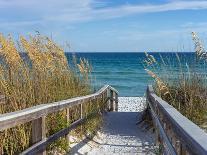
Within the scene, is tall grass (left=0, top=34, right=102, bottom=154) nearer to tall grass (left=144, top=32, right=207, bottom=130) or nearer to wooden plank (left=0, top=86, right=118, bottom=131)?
wooden plank (left=0, top=86, right=118, bottom=131)

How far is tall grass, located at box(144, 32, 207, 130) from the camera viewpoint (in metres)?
7.77

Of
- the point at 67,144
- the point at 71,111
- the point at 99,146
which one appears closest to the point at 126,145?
the point at 99,146

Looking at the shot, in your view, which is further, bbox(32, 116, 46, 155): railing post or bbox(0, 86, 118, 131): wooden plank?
bbox(32, 116, 46, 155): railing post

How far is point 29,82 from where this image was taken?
21.2 ft

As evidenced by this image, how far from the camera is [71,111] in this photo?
8.41 m

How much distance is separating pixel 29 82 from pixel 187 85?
317 cm

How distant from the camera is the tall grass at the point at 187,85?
7770mm

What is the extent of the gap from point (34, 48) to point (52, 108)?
6.40 ft

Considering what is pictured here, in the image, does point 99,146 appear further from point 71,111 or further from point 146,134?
point 146,134

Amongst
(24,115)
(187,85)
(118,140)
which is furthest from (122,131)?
(24,115)

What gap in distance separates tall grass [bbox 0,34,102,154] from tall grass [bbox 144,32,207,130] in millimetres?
1624

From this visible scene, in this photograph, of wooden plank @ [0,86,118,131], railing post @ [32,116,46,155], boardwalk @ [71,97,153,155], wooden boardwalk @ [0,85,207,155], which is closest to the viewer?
wooden boardwalk @ [0,85,207,155]

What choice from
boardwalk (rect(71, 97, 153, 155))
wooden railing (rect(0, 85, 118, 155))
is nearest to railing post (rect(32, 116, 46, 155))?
wooden railing (rect(0, 85, 118, 155))

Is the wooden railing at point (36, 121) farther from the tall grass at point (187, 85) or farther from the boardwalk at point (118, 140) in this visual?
the tall grass at point (187, 85)
